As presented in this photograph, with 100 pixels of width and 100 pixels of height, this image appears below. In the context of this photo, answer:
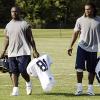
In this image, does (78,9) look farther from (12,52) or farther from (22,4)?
(12,52)

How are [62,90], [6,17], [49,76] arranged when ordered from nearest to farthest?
1. [49,76]
2. [62,90]
3. [6,17]

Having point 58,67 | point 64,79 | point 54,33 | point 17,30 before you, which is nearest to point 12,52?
point 17,30

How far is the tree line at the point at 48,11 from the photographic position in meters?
73.3

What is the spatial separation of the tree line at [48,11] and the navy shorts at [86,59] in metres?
60.3

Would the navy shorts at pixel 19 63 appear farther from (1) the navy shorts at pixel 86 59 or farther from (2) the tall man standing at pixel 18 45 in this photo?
(1) the navy shorts at pixel 86 59

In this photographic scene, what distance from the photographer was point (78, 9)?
247ft

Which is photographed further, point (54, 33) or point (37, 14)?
point (37, 14)

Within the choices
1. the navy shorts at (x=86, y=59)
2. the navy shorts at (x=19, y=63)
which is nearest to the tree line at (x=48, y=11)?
the navy shorts at (x=86, y=59)

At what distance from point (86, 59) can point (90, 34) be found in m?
0.59

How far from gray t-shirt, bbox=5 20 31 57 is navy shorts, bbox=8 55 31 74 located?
95 mm

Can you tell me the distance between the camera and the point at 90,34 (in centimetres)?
1214

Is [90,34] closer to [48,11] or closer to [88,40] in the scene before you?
[88,40]

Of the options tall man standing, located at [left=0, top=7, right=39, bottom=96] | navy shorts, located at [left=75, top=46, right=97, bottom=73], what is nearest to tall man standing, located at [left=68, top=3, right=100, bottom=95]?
navy shorts, located at [left=75, top=46, right=97, bottom=73]

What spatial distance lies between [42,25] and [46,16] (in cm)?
155
